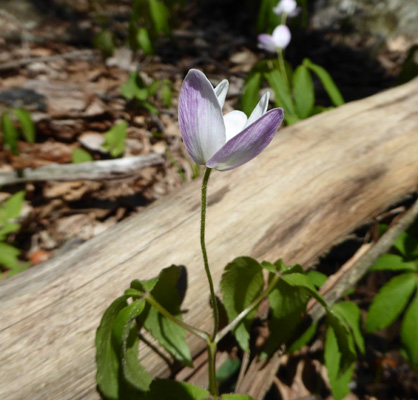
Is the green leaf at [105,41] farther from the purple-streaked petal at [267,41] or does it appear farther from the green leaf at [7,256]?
the green leaf at [7,256]

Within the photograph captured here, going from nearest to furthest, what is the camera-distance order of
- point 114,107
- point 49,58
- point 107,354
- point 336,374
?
point 107,354, point 336,374, point 114,107, point 49,58

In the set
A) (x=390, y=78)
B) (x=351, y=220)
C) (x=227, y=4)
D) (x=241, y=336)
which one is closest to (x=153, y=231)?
(x=241, y=336)

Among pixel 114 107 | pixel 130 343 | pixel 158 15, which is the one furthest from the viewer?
pixel 114 107

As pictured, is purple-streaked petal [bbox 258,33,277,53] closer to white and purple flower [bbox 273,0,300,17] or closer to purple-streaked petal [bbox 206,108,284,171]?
white and purple flower [bbox 273,0,300,17]

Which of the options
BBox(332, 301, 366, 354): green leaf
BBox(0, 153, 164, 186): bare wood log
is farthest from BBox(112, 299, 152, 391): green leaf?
BBox(0, 153, 164, 186): bare wood log

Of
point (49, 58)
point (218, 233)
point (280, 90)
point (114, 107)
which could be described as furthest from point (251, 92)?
point (49, 58)

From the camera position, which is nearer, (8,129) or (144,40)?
(8,129)

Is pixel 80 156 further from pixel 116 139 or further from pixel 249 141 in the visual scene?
pixel 249 141
